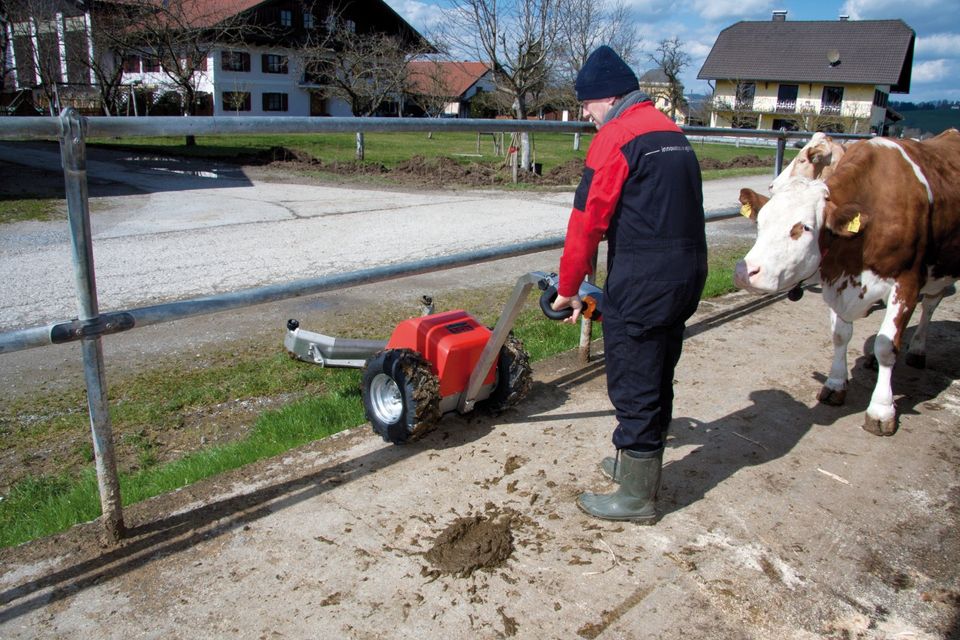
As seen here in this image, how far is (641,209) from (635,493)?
1035 millimetres

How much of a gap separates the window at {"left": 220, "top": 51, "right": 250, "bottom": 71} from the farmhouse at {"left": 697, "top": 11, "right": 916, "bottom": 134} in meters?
33.2

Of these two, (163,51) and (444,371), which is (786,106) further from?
(444,371)

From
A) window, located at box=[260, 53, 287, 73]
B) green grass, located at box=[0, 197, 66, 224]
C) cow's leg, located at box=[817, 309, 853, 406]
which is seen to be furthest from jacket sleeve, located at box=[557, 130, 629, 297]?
window, located at box=[260, 53, 287, 73]

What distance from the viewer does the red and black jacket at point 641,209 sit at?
2.48 metres

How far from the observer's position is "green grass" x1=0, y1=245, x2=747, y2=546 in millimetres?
3105

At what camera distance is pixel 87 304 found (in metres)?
2.29

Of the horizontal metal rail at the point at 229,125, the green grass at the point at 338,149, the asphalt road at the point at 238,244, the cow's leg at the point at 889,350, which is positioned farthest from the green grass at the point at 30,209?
the cow's leg at the point at 889,350

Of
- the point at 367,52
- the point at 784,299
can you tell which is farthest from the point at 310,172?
the point at 784,299

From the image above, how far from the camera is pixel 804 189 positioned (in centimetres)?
353

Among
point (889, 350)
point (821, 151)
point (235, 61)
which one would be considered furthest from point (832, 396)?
point (235, 61)

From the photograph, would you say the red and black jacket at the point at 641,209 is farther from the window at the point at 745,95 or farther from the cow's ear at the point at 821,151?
the window at the point at 745,95

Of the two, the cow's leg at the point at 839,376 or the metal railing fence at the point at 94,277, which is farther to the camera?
the cow's leg at the point at 839,376

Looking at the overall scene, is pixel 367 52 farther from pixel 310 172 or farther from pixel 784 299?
pixel 784 299

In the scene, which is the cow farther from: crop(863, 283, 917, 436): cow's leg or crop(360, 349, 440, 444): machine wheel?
crop(360, 349, 440, 444): machine wheel
